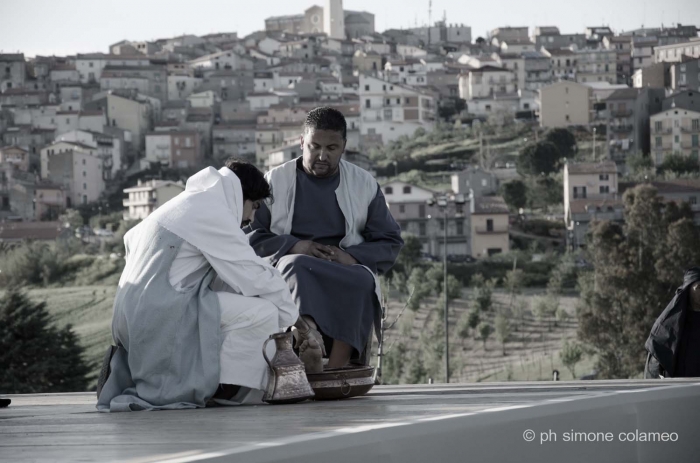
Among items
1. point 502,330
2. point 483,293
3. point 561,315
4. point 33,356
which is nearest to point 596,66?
point 483,293

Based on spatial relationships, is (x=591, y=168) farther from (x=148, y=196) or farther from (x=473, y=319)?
(x=473, y=319)

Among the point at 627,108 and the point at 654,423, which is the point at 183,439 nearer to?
the point at 654,423

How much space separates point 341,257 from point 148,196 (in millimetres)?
58671

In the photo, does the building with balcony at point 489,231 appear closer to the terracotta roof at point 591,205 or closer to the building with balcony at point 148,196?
the terracotta roof at point 591,205

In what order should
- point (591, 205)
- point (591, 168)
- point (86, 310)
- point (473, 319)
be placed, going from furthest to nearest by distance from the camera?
1. point (591, 168)
2. point (591, 205)
3. point (86, 310)
4. point (473, 319)

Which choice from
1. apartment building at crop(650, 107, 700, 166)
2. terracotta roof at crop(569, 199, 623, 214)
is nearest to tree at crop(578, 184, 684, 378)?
terracotta roof at crop(569, 199, 623, 214)

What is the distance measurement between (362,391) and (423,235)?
50152mm

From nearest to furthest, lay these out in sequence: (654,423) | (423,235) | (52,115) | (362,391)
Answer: (654,423)
(362,391)
(423,235)
(52,115)

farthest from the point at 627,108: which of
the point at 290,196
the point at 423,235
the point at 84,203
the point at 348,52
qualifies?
the point at 290,196

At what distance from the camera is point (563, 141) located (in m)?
66.6

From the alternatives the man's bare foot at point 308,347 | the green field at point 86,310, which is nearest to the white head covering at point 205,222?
the man's bare foot at point 308,347

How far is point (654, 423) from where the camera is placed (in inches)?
129

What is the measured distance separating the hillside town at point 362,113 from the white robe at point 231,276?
45.5m

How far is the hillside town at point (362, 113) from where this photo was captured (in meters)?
56.2
